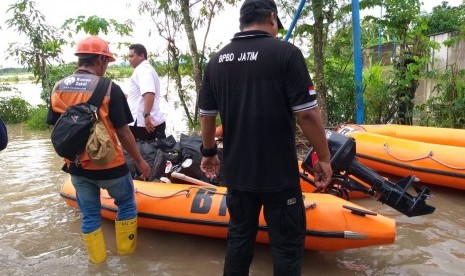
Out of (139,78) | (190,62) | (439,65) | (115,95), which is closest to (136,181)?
(139,78)

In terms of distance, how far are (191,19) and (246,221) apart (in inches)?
235

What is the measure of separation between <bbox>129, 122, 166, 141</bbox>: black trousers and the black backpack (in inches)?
56.2

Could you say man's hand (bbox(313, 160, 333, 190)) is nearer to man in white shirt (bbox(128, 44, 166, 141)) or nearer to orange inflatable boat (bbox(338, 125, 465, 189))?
man in white shirt (bbox(128, 44, 166, 141))

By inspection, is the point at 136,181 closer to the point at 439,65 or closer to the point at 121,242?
the point at 121,242

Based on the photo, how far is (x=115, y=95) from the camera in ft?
8.38

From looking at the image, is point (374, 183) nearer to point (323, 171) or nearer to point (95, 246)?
point (323, 171)

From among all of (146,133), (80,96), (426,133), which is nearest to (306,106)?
(80,96)

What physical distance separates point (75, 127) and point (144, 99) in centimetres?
132

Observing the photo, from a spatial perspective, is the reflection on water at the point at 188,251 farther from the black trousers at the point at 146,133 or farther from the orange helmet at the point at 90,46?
the orange helmet at the point at 90,46

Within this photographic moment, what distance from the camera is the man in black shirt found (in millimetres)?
1766

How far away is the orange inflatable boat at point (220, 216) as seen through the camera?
8.63ft

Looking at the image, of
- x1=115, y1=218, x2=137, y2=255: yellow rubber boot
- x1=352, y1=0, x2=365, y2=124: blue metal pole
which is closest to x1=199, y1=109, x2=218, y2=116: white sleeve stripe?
x1=115, y1=218, x2=137, y2=255: yellow rubber boot

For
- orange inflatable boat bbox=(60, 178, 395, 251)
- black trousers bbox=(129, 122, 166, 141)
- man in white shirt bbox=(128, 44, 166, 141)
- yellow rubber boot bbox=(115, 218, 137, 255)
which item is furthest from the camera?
black trousers bbox=(129, 122, 166, 141)

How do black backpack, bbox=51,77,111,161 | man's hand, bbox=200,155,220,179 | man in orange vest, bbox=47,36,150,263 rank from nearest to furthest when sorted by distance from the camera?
man's hand, bbox=200,155,220,179 < black backpack, bbox=51,77,111,161 < man in orange vest, bbox=47,36,150,263
